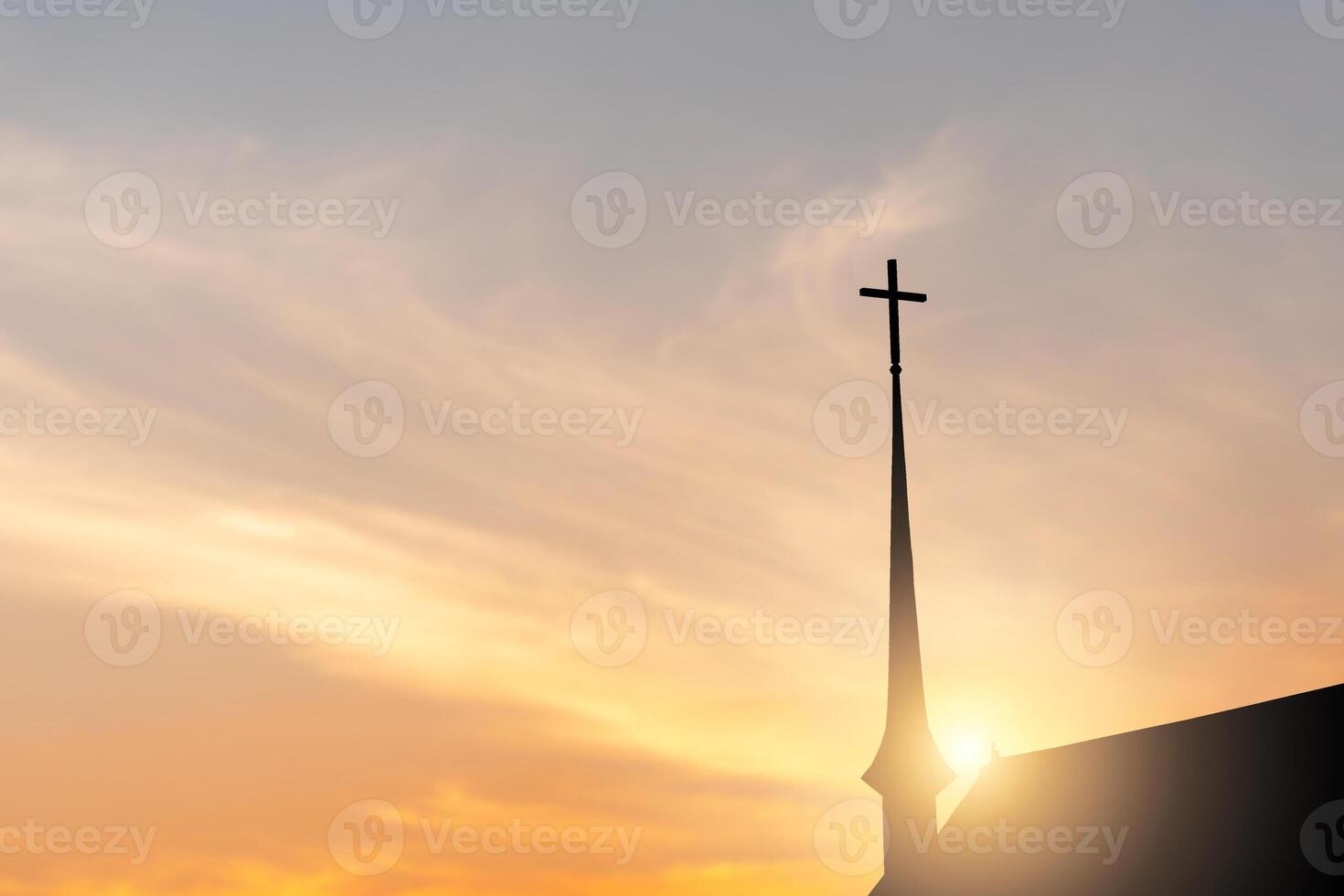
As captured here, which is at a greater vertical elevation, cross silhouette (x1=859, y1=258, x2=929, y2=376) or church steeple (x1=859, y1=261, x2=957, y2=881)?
cross silhouette (x1=859, y1=258, x2=929, y2=376)

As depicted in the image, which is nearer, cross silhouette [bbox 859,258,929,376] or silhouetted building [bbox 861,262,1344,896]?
silhouetted building [bbox 861,262,1344,896]

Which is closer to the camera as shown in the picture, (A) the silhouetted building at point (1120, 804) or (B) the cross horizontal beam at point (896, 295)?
(A) the silhouetted building at point (1120, 804)

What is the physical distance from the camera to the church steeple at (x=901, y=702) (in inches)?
1646

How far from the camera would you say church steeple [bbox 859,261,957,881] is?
41812 mm

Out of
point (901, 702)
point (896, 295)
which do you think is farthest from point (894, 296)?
point (901, 702)

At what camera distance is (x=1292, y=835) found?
30.3m

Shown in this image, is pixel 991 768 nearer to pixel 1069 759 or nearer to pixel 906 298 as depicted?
pixel 1069 759

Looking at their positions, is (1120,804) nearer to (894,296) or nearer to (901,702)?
(901,702)

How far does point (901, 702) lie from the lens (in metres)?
42.8

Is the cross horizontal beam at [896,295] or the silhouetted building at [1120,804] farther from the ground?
the cross horizontal beam at [896,295]

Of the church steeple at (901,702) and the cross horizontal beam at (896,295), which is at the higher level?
the cross horizontal beam at (896,295)

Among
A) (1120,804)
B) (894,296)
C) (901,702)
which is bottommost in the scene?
(1120,804)

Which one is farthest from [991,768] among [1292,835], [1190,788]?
[1292,835]

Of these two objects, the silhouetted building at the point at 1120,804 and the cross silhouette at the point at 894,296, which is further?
the cross silhouette at the point at 894,296
